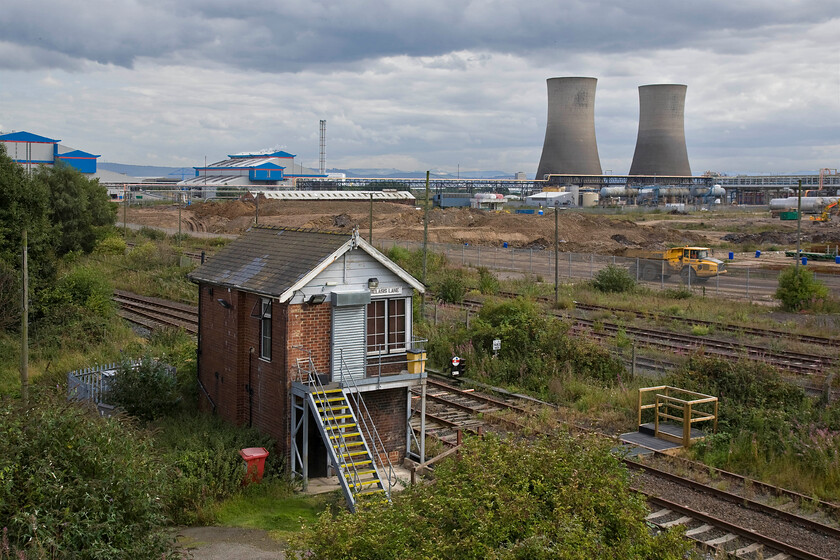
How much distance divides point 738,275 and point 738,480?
1341 inches

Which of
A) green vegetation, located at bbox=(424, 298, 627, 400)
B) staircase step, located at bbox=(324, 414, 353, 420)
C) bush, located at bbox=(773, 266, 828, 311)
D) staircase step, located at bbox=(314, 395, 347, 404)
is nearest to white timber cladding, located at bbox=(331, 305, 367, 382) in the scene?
staircase step, located at bbox=(314, 395, 347, 404)

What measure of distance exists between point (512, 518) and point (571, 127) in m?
95.0

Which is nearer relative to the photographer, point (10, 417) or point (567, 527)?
point (567, 527)

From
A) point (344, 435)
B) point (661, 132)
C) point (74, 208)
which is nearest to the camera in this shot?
point (344, 435)

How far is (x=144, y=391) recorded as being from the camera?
701 inches

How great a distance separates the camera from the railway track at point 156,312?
30750 millimetres

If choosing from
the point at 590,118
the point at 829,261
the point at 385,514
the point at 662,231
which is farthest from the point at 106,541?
the point at 590,118

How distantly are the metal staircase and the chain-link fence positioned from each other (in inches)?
853

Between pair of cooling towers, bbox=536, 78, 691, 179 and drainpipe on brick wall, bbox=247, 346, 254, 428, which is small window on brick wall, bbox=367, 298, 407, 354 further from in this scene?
pair of cooling towers, bbox=536, 78, 691, 179

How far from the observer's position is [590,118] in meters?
99.0

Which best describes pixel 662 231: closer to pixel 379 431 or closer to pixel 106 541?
pixel 379 431

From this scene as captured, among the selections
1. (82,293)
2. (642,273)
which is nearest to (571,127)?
(642,273)

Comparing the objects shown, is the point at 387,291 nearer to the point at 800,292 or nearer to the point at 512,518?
the point at 512,518

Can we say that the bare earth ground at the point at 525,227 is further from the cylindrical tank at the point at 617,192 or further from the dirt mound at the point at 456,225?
the cylindrical tank at the point at 617,192
